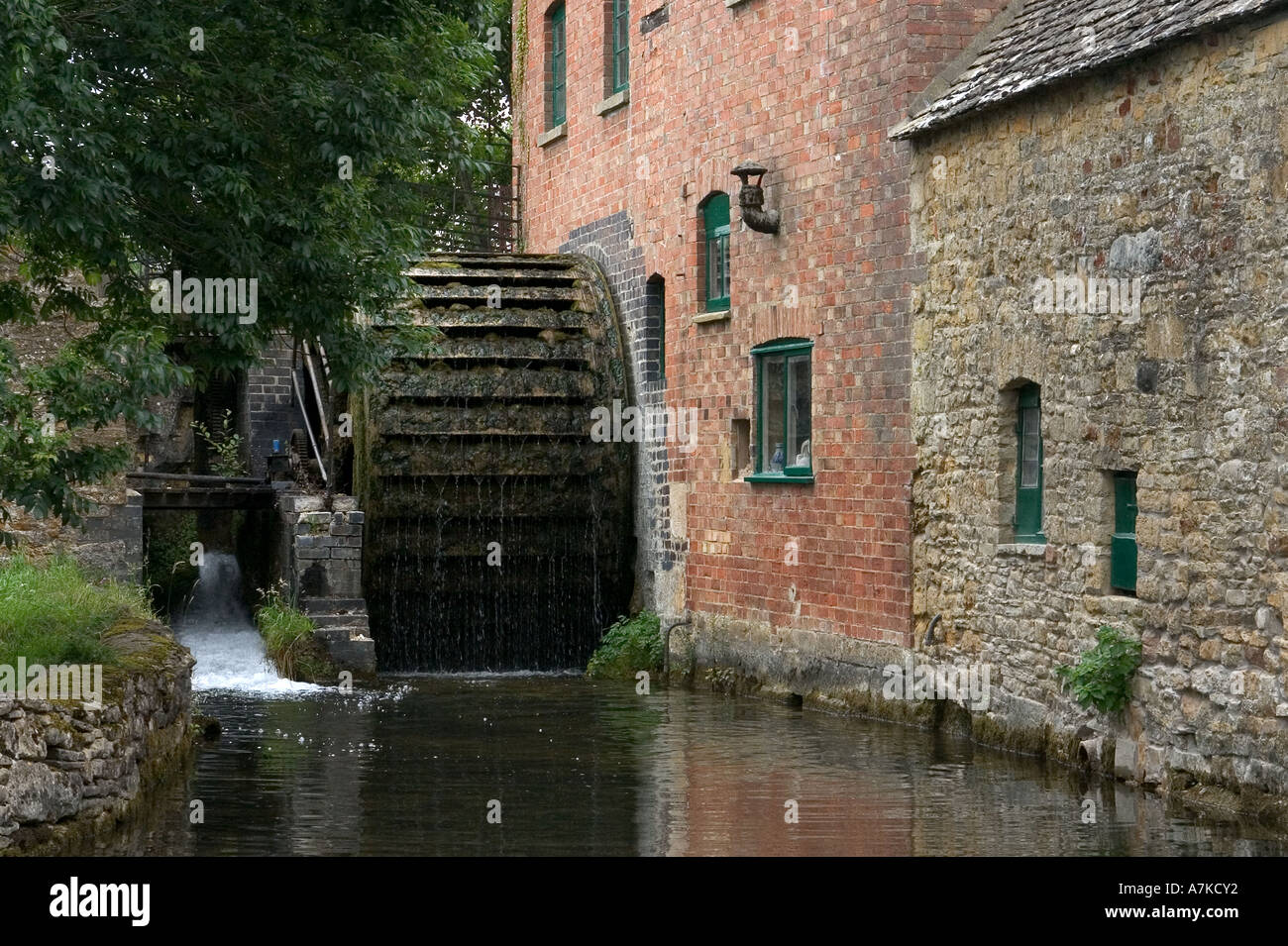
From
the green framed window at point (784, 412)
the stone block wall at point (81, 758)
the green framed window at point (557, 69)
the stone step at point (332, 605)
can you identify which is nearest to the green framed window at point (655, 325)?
the green framed window at point (784, 412)

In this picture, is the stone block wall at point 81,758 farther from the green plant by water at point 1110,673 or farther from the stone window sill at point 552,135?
the stone window sill at point 552,135

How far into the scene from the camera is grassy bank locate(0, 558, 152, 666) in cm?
959

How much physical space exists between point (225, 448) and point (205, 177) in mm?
16847

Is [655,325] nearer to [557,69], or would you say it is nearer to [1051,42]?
[557,69]

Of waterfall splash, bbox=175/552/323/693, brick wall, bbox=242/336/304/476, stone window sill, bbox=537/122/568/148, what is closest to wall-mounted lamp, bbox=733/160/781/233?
waterfall splash, bbox=175/552/323/693

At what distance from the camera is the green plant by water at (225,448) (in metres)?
27.3

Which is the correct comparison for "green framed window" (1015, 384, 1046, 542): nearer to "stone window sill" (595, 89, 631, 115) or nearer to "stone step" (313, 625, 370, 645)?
"stone step" (313, 625, 370, 645)

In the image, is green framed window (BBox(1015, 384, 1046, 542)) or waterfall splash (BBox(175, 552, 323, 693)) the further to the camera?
waterfall splash (BBox(175, 552, 323, 693))

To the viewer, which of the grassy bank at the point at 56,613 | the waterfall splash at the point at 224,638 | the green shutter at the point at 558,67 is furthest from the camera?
the green shutter at the point at 558,67

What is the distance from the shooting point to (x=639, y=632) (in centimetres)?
1759

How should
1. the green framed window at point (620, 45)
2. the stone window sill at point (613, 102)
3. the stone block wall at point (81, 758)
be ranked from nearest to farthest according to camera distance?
the stone block wall at point (81, 758)
the stone window sill at point (613, 102)
the green framed window at point (620, 45)

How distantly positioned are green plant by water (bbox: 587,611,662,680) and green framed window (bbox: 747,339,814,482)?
2.38 meters

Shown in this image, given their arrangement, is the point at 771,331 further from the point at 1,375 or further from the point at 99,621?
the point at 1,375

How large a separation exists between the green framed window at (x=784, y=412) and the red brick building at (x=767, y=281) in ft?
0.08
